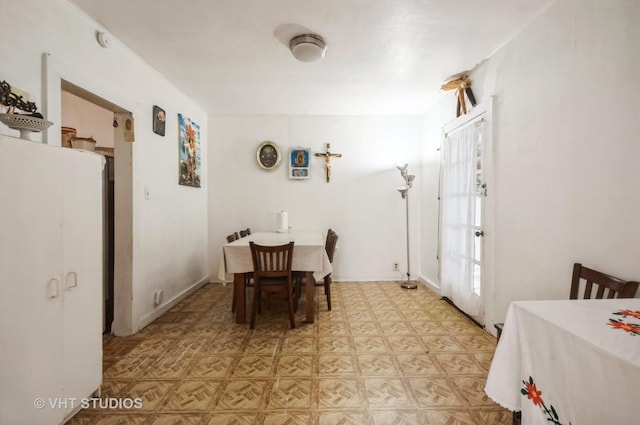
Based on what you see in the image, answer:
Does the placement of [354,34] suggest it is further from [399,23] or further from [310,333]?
[310,333]

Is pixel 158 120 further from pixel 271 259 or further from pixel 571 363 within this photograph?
pixel 571 363

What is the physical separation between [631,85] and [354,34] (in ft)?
6.01

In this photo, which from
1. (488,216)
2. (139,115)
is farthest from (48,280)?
(488,216)

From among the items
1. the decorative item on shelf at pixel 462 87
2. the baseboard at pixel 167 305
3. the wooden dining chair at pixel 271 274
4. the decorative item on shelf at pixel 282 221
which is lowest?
the baseboard at pixel 167 305

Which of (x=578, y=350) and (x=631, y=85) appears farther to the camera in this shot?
(x=631, y=85)

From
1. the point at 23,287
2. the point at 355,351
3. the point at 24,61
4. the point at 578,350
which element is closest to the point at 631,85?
the point at 578,350

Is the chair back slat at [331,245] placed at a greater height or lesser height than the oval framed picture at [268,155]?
lesser

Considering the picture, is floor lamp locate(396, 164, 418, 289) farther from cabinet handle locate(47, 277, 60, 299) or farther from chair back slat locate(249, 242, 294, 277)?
cabinet handle locate(47, 277, 60, 299)

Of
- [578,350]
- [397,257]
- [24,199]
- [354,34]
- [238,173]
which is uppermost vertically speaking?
[354,34]

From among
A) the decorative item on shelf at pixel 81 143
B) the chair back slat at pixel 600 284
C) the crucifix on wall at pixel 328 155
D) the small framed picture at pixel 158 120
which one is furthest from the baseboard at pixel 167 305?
the chair back slat at pixel 600 284

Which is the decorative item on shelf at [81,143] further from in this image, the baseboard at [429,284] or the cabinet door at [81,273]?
the baseboard at [429,284]

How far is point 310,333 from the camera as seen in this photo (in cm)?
276

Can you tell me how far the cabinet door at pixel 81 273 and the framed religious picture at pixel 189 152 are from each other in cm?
203

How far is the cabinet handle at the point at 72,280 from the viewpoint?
60.4 inches
